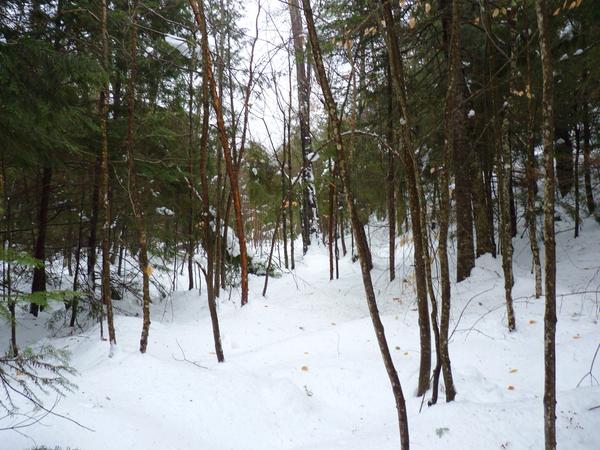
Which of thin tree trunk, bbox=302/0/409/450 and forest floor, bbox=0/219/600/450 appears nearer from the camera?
thin tree trunk, bbox=302/0/409/450

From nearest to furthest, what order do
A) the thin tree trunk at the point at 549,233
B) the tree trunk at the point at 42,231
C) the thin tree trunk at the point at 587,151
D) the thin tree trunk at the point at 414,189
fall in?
1. the thin tree trunk at the point at 549,233
2. the thin tree trunk at the point at 414,189
3. the tree trunk at the point at 42,231
4. the thin tree trunk at the point at 587,151

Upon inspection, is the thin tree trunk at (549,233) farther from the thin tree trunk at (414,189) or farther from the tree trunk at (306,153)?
the tree trunk at (306,153)

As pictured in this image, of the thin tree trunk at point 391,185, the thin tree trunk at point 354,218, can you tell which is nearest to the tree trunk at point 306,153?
the thin tree trunk at point 391,185

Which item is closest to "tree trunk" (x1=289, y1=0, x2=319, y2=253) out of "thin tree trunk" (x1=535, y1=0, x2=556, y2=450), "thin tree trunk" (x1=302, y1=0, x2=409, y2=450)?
"thin tree trunk" (x1=302, y1=0, x2=409, y2=450)

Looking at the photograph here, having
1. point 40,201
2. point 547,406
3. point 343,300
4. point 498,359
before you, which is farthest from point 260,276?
point 547,406

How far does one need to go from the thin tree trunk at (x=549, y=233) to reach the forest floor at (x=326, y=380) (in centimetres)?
72

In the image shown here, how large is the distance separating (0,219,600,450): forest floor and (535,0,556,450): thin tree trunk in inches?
28.2

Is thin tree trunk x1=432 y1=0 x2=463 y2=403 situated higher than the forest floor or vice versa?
thin tree trunk x1=432 y1=0 x2=463 y2=403

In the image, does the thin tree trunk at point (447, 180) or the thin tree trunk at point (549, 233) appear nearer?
the thin tree trunk at point (549, 233)

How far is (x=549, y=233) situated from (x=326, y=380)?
3307 mm

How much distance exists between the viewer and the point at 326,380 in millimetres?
4680

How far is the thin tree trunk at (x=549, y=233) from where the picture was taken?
2.19 m

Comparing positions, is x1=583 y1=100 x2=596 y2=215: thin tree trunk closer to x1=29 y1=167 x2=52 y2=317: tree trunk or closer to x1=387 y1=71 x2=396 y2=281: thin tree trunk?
x1=387 y1=71 x2=396 y2=281: thin tree trunk

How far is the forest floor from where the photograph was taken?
2.99 metres
